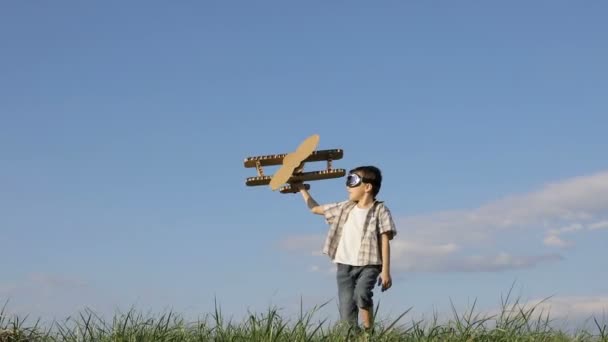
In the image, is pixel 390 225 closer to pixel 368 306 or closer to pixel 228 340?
pixel 368 306

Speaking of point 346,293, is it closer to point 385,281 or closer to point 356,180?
point 385,281

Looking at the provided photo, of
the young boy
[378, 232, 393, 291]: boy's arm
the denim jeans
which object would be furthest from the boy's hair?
the denim jeans

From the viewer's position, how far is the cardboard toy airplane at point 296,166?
8.87m

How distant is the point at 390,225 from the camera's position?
8.34 meters

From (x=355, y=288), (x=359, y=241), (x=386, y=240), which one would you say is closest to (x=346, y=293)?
(x=355, y=288)

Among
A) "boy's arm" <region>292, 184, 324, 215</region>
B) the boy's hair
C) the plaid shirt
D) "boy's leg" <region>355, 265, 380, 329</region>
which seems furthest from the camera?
"boy's arm" <region>292, 184, 324, 215</region>

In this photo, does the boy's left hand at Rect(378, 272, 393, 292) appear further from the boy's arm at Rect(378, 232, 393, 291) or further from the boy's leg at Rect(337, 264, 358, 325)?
the boy's leg at Rect(337, 264, 358, 325)

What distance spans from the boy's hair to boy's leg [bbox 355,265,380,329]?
0.81m

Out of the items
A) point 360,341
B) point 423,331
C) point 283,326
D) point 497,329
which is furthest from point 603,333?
point 283,326

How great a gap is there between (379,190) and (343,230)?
0.54 meters

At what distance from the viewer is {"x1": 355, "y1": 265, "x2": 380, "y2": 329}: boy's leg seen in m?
8.08

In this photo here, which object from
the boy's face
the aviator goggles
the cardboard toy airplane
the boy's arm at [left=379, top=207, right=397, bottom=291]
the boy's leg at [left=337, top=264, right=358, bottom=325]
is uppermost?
the cardboard toy airplane

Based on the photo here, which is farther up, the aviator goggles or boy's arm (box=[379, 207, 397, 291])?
the aviator goggles

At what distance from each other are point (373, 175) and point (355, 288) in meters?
1.13
